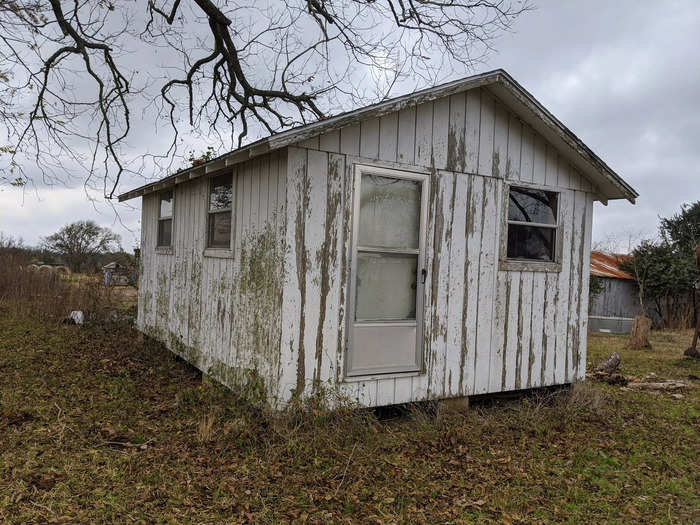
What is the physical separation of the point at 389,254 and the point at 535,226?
2.18m

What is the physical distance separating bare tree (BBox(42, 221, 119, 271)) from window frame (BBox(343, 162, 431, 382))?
1929 cm

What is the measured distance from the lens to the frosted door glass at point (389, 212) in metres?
5.36

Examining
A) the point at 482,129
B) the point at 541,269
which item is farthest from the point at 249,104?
the point at 541,269

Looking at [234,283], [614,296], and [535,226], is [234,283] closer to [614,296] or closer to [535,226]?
[535,226]

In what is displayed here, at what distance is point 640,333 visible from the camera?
12.4 metres

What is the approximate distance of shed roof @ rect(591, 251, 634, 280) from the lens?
18.9 meters

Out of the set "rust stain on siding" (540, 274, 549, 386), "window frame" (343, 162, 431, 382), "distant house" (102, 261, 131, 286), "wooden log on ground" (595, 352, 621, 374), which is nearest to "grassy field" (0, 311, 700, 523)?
"rust stain on siding" (540, 274, 549, 386)

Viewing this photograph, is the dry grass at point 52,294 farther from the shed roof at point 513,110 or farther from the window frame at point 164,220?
the shed roof at point 513,110

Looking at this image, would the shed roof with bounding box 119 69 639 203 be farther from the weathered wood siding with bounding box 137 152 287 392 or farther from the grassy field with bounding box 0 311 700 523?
the grassy field with bounding box 0 311 700 523

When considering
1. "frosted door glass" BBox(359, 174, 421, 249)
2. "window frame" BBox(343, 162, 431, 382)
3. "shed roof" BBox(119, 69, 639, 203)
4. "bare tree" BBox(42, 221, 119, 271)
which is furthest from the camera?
"bare tree" BBox(42, 221, 119, 271)

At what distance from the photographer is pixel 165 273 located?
8.47 m

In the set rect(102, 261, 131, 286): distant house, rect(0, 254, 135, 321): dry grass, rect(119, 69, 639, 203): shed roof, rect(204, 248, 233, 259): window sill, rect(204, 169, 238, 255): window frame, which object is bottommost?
rect(0, 254, 135, 321): dry grass

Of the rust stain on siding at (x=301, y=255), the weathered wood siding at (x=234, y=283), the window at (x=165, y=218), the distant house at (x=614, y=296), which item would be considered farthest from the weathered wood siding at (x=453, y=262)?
the distant house at (x=614, y=296)

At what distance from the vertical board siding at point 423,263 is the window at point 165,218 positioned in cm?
128
